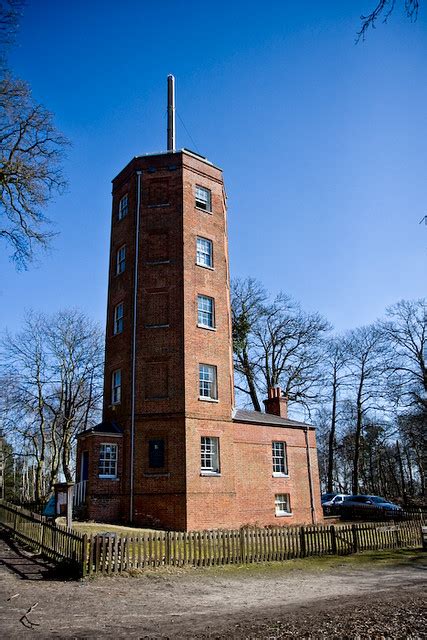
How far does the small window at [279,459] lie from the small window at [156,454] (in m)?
Answer: 7.26

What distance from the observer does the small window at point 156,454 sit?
22672 millimetres

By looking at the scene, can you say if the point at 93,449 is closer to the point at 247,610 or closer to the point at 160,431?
the point at 160,431

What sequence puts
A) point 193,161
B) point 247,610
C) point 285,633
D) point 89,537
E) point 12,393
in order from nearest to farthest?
point 285,633, point 247,610, point 89,537, point 193,161, point 12,393

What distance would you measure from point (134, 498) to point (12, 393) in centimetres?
1833

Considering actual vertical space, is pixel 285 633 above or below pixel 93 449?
below

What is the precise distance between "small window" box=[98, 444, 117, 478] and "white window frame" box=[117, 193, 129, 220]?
1324cm

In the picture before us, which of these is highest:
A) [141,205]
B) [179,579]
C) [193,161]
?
[193,161]

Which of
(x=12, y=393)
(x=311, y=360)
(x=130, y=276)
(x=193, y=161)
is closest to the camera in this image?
(x=130, y=276)

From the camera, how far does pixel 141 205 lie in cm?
2705

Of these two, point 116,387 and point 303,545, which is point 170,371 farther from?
point 303,545

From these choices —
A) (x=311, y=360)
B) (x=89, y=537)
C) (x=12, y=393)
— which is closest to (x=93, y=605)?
(x=89, y=537)

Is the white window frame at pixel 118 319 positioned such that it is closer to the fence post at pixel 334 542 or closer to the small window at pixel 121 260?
the small window at pixel 121 260

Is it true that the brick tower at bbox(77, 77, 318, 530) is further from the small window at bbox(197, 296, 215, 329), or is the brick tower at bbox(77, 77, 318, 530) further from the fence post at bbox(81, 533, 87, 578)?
the fence post at bbox(81, 533, 87, 578)

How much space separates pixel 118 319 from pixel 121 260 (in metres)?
3.58
